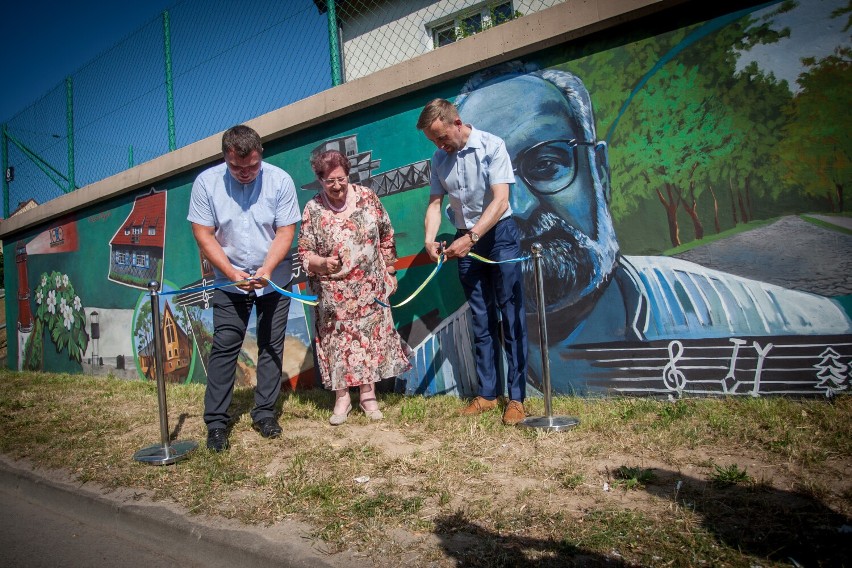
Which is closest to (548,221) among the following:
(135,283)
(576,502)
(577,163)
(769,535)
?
(577,163)

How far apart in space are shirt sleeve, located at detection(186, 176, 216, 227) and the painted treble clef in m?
3.21

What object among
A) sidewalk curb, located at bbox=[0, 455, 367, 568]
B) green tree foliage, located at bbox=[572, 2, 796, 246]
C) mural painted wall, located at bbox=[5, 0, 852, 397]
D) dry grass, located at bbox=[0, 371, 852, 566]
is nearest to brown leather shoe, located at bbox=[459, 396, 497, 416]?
A: dry grass, located at bbox=[0, 371, 852, 566]

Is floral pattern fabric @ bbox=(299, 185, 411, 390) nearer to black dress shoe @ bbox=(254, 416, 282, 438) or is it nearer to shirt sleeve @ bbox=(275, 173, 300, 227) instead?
shirt sleeve @ bbox=(275, 173, 300, 227)

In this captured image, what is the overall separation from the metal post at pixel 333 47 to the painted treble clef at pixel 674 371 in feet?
12.8

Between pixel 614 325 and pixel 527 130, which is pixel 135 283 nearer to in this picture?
pixel 527 130

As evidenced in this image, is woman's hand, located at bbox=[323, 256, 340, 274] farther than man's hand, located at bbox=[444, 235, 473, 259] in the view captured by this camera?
Yes

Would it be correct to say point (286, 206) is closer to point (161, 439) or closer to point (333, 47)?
point (161, 439)

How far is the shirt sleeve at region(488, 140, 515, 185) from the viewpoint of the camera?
381 cm

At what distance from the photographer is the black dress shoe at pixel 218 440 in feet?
11.9

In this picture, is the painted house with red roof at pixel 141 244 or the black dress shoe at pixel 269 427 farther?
the painted house with red roof at pixel 141 244

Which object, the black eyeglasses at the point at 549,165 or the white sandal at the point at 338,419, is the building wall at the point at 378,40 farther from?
the white sandal at the point at 338,419

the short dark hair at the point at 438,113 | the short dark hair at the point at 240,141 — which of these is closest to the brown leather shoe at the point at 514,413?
the short dark hair at the point at 438,113

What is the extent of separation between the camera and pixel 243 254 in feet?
12.8

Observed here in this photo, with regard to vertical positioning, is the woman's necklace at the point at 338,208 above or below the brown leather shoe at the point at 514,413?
above
